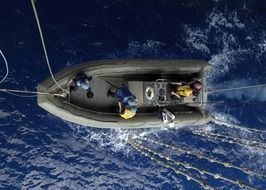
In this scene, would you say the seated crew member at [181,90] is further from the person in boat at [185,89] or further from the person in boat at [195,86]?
the person in boat at [195,86]

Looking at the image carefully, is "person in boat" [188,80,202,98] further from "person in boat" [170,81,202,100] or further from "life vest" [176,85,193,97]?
"life vest" [176,85,193,97]

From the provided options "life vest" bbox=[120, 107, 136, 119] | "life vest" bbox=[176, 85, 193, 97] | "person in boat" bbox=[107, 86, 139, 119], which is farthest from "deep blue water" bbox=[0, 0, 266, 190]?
"life vest" bbox=[120, 107, 136, 119]

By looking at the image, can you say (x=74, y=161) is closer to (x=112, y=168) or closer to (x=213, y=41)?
(x=112, y=168)

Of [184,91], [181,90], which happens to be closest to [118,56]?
[181,90]

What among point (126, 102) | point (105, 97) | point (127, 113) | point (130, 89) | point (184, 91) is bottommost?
point (127, 113)

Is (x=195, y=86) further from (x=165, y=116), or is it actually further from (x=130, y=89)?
(x=130, y=89)

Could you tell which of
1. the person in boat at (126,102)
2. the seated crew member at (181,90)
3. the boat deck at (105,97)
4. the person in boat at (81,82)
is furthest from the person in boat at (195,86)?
the person in boat at (81,82)
